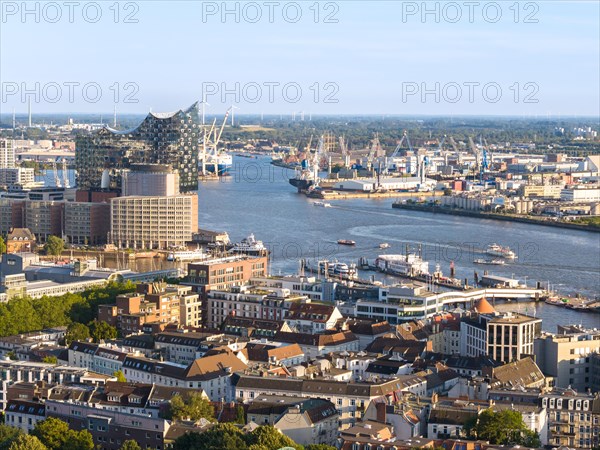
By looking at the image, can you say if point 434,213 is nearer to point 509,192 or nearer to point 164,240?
point 509,192

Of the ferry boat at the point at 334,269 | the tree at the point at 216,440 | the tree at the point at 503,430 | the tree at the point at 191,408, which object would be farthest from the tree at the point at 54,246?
the tree at the point at 503,430

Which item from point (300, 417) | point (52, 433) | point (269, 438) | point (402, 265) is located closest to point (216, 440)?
point (269, 438)

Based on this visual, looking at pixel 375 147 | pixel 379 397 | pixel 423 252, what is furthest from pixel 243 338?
pixel 375 147

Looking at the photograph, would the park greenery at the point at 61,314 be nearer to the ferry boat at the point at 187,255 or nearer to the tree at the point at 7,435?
the tree at the point at 7,435

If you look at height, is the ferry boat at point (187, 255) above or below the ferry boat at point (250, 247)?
below

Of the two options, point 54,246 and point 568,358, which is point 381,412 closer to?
point 568,358

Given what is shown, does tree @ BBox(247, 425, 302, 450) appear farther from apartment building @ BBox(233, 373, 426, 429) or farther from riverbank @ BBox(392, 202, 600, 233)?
riverbank @ BBox(392, 202, 600, 233)
